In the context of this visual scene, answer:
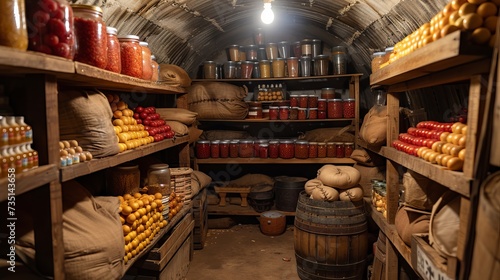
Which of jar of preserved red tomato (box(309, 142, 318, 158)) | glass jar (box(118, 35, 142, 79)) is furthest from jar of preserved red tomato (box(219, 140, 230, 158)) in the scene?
glass jar (box(118, 35, 142, 79))

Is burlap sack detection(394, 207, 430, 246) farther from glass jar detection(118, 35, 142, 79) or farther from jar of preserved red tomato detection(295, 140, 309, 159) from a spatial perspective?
jar of preserved red tomato detection(295, 140, 309, 159)

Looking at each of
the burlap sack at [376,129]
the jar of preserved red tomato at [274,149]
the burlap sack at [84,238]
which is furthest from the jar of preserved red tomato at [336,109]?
the burlap sack at [84,238]

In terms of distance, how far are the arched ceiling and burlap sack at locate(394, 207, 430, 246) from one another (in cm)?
168

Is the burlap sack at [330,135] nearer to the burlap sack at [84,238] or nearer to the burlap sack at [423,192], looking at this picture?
the burlap sack at [423,192]

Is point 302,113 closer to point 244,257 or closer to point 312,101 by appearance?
point 312,101

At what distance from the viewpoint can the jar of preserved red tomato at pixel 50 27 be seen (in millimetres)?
2002

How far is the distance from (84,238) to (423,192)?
244 cm

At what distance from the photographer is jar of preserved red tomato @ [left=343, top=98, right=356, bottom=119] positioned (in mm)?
6160

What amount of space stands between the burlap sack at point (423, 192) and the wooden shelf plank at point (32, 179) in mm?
2495

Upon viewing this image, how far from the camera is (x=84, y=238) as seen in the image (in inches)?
94.4

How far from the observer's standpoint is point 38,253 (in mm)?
2199

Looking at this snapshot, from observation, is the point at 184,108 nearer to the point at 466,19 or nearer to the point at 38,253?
the point at 38,253

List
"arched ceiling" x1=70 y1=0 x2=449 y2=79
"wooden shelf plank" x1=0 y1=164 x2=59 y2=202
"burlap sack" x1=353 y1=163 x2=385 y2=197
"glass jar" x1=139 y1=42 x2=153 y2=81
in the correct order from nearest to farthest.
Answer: "wooden shelf plank" x1=0 y1=164 x2=59 y2=202, "glass jar" x1=139 y1=42 x2=153 y2=81, "arched ceiling" x1=70 y1=0 x2=449 y2=79, "burlap sack" x1=353 y1=163 x2=385 y2=197

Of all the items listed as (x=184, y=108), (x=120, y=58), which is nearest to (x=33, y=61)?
(x=120, y=58)
